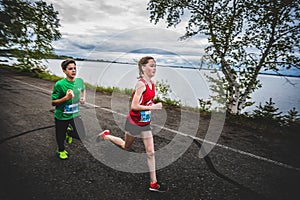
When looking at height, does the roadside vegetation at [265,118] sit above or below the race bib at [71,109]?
below

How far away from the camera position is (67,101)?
328 centimetres

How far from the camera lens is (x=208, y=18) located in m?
7.52

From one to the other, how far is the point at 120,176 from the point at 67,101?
60.9 inches

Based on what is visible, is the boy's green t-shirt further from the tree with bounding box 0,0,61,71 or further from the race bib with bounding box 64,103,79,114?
the tree with bounding box 0,0,61,71

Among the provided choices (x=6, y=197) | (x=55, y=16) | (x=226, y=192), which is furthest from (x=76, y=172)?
(x=55, y=16)

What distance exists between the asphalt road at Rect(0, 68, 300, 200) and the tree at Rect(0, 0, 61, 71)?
3.08 meters

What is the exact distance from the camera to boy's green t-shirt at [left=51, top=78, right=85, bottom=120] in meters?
3.16

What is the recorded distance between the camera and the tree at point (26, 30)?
5387mm

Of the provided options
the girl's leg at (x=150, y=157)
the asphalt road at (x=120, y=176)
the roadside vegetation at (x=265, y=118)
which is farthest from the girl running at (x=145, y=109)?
the roadside vegetation at (x=265, y=118)

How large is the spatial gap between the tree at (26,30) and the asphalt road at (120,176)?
10.1ft

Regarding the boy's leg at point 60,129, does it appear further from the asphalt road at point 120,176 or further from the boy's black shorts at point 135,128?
the boy's black shorts at point 135,128

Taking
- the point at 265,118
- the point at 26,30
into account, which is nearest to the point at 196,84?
the point at 265,118

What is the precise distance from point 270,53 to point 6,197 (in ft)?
25.0

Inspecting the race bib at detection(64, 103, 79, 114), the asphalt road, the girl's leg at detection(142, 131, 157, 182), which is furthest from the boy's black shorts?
the race bib at detection(64, 103, 79, 114)
